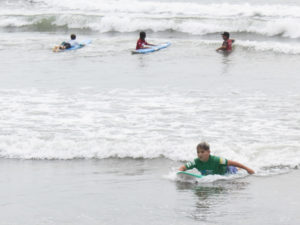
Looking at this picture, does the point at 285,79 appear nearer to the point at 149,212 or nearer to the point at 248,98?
the point at 248,98

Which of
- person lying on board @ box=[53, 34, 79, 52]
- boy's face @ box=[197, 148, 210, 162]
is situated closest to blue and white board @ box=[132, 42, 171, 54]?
person lying on board @ box=[53, 34, 79, 52]

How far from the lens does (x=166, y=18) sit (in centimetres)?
3241

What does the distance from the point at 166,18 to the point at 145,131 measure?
21492 millimetres

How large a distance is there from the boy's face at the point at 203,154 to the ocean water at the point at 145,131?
0.30 metres

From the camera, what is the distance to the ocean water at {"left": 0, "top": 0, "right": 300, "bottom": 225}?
7895 millimetres

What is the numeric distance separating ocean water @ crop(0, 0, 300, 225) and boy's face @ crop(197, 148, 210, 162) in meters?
0.30

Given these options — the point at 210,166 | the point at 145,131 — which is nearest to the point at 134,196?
the point at 210,166

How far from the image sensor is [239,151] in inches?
404

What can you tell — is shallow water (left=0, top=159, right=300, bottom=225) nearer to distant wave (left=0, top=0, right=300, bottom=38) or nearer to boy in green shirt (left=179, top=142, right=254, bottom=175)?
boy in green shirt (left=179, top=142, right=254, bottom=175)

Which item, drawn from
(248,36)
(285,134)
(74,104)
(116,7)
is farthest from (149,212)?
(116,7)

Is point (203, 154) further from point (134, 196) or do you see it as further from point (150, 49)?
point (150, 49)

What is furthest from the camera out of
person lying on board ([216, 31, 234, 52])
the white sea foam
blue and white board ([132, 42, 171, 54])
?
blue and white board ([132, 42, 171, 54])

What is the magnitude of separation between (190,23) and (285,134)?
19903 mm

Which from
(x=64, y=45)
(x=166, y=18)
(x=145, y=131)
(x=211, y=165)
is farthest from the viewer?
(x=166, y=18)
